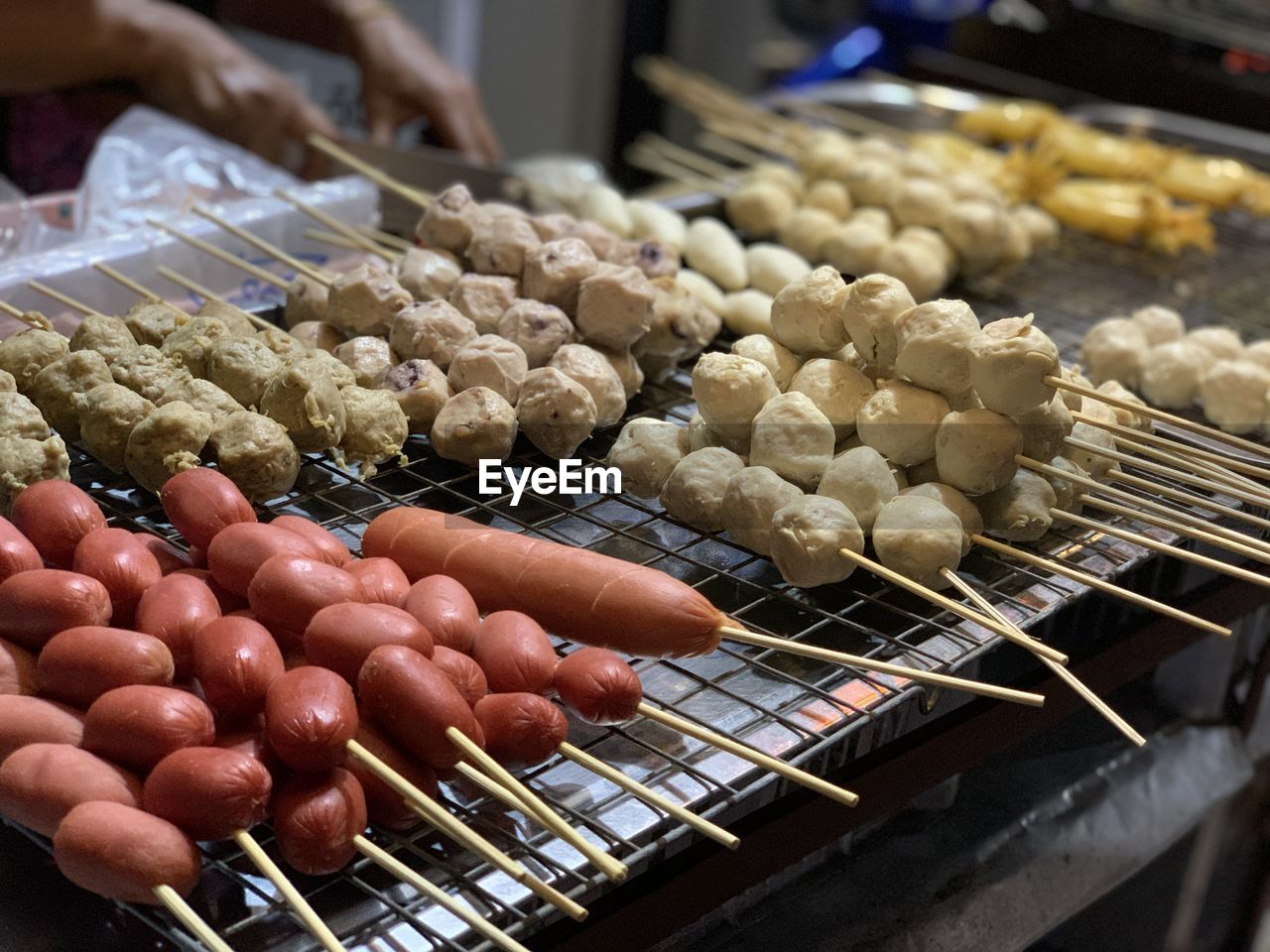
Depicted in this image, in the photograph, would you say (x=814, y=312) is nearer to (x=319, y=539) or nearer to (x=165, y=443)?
(x=319, y=539)

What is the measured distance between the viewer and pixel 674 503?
2.00 m

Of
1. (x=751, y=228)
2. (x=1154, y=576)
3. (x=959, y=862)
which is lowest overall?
(x=959, y=862)

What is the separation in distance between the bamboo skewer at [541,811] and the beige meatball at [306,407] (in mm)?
730

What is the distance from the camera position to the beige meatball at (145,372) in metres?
2.04

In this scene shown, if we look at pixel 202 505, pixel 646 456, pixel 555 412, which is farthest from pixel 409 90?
pixel 202 505

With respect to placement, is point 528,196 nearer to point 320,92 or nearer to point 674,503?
point 674,503

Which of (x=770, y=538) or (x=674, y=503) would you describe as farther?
(x=674, y=503)

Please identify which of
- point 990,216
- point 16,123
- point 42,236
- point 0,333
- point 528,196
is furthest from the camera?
point 16,123

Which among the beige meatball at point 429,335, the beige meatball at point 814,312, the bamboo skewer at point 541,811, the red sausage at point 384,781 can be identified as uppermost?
the beige meatball at point 814,312

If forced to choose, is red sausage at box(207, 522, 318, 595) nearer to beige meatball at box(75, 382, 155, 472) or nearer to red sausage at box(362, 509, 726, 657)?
red sausage at box(362, 509, 726, 657)

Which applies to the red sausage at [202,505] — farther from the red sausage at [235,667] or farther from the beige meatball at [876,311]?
the beige meatball at [876,311]

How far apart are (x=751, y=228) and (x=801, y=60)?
427 centimetres

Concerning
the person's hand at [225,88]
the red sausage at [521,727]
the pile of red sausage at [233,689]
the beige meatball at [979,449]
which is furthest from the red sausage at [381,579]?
the person's hand at [225,88]

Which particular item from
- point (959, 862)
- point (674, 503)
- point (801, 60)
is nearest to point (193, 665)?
point (674, 503)
